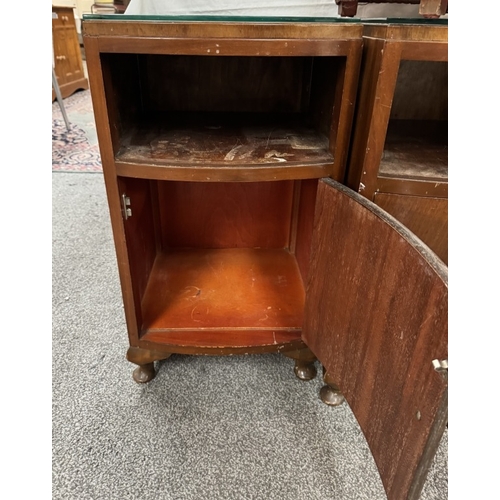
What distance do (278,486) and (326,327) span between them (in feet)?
0.91

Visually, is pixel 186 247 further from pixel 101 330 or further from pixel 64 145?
pixel 64 145

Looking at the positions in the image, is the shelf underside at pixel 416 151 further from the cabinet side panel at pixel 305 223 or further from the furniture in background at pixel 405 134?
the cabinet side panel at pixel 305 223

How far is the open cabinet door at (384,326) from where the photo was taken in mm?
407

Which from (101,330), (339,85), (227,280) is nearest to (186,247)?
(227,280)

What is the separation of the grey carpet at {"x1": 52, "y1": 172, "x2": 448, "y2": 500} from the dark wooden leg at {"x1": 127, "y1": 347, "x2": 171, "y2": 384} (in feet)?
0.06

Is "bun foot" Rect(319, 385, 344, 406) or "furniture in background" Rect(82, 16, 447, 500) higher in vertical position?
"furniture in background" Rect(82, 16, 447, 500)

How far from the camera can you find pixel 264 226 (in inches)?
42.1

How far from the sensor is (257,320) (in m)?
0.85

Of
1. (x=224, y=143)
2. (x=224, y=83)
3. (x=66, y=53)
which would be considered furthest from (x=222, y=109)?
(x=66, y=53)

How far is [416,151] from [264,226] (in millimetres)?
432

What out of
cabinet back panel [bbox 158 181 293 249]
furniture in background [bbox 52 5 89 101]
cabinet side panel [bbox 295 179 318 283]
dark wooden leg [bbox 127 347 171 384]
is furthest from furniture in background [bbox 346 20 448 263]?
furniture in background [bbox 52 5 89 101]

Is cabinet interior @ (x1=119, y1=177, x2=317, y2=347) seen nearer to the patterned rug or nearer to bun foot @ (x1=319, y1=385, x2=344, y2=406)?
bun foot @ (x1=319, y1=385, x2=344, y2=406)

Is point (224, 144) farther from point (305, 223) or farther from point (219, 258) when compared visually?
point (219, 258)

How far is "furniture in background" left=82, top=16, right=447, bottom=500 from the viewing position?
47 centimetres
